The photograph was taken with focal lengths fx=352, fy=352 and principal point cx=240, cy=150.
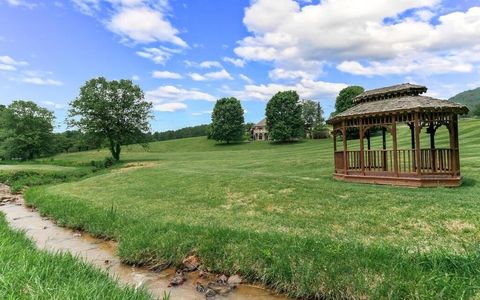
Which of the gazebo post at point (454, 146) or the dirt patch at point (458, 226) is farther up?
the gazebo post at point (454, 146)

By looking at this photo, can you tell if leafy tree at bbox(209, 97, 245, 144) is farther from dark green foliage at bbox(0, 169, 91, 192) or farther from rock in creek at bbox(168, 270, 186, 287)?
rock in creek at bbox(168, 270, 186, 287)

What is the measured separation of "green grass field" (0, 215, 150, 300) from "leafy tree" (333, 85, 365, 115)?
59.1m

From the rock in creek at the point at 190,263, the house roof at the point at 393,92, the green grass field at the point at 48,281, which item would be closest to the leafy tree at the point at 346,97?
the house roof at the point at 393,92

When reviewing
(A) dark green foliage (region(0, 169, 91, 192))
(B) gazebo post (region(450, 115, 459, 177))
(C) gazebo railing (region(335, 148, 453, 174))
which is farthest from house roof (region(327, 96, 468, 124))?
(A) dark green foliage (region(0, 169, 91, 192))

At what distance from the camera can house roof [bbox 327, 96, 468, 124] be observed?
13070 millimetres

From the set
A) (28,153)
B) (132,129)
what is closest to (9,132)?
(28,153)

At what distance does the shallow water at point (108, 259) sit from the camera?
5973 mm

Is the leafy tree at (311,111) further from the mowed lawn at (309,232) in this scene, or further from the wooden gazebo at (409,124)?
the mowed lawn at (309,232)

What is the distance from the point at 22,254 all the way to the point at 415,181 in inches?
502

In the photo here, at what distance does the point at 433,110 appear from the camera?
1312cm

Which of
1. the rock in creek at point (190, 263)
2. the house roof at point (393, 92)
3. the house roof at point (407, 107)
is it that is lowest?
the rock in creek at point (190, 263)

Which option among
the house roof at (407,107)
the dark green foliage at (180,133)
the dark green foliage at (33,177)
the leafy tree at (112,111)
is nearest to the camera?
the house roof at (407,107)

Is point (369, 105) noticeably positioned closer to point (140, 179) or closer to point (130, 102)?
point (140, 179)

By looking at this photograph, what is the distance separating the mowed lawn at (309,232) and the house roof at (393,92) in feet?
14.0
